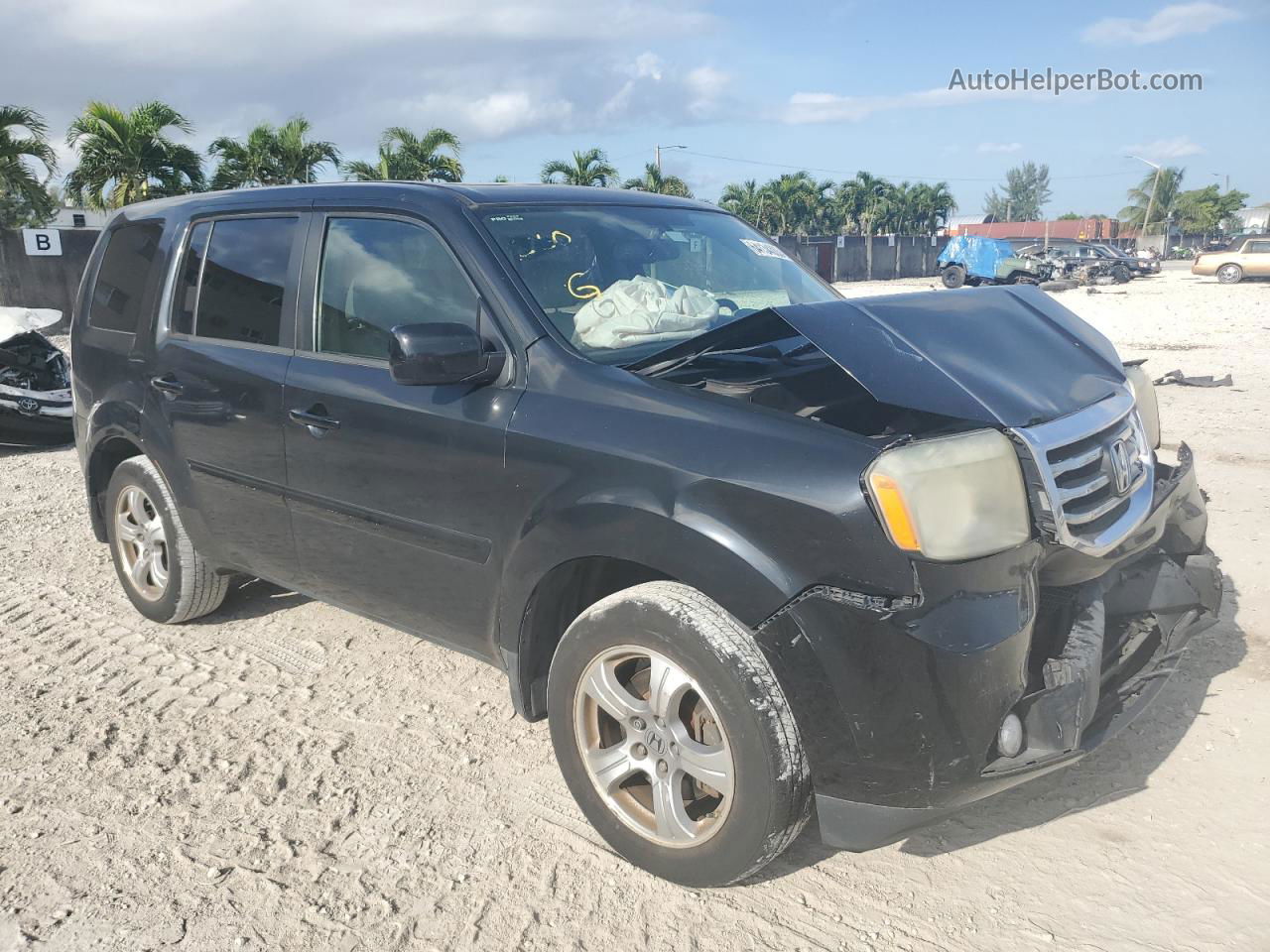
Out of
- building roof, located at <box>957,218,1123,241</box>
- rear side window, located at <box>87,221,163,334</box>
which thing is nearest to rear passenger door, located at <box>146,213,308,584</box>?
rear side window, located at <box>87,221,163,334</box>

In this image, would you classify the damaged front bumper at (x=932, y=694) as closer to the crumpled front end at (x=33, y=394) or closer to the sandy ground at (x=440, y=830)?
the sandy ground at (x=440, y=830)

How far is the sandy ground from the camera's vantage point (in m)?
2.52

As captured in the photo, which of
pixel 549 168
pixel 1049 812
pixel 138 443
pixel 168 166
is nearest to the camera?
pixel 1049 812

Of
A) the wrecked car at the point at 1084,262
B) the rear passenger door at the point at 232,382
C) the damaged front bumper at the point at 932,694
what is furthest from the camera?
the wrecked car at the point at 1084,262

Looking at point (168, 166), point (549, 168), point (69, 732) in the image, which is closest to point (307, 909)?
point (69, 732)

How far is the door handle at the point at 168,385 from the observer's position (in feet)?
13.1

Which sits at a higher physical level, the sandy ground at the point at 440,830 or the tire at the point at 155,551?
the tire at the point at 155,551

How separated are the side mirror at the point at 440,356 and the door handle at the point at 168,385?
1.58m

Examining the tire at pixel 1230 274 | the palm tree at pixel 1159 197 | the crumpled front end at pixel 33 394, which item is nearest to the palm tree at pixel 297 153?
the crumpled front end at pixel 33 394

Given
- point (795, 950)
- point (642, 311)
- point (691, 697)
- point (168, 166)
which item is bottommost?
point (795, 950)

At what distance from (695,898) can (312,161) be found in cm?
2799

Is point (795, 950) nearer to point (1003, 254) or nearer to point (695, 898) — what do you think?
point (695, 898)

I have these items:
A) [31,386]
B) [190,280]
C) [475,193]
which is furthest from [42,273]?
[475,193]

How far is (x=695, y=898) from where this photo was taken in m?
2.64
